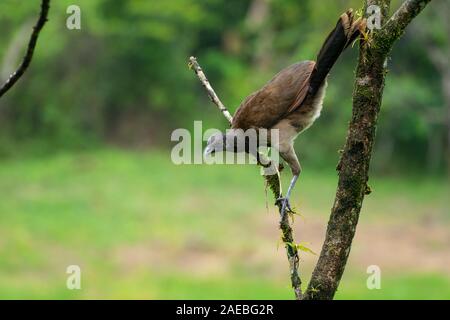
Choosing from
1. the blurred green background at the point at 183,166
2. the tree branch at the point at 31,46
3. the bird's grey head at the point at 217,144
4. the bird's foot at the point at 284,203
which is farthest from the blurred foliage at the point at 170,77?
the tree branch at the point at 31,46

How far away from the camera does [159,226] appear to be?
686 inches

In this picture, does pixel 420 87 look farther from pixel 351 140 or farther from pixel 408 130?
pixel 351 140

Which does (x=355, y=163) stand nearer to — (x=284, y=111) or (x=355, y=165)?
(x=355, y=165)

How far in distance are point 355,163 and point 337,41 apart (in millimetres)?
665

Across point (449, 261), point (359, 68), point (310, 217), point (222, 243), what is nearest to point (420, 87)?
point (310, 217)

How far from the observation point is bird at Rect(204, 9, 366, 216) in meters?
4.00

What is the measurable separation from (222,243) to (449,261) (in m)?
4.74

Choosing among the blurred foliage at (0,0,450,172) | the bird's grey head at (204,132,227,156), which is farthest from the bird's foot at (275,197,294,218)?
the blurred foliage at (0,0,450,172)

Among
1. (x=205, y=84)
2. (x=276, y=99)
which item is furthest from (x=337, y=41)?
(x=276, y=99)

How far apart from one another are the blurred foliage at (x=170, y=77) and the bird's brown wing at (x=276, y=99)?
59.3 ft

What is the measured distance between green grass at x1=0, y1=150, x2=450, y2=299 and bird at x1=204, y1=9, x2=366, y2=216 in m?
8.89

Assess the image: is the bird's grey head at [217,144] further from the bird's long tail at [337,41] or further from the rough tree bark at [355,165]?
the rough tree bark at [355,165]

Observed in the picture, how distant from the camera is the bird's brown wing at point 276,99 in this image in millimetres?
4016

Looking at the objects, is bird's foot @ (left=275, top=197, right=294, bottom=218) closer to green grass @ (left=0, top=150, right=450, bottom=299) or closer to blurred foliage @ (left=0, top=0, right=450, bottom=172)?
green grass @ (left=0, top=150, right=450, bottom=299)
